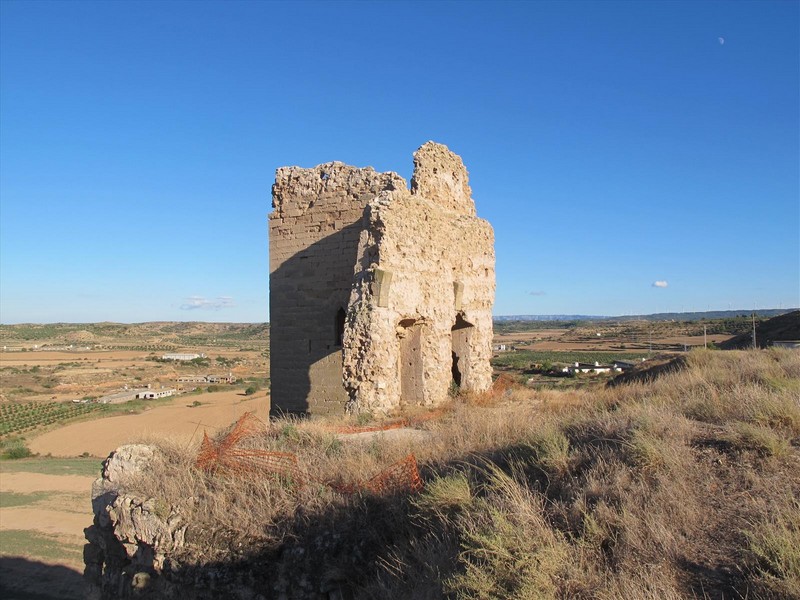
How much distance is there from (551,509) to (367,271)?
269 inches

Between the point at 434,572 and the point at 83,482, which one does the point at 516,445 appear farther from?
the point at 83,482

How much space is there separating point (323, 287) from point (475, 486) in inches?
316

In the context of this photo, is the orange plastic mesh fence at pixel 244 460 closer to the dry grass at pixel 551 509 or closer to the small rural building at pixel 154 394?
Answer: the dry grass at pixel 551 509

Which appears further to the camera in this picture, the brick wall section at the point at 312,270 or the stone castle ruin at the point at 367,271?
the brick wall section at the point at 312,270

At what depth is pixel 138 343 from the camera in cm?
11438

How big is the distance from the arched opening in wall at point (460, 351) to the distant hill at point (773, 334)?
1662 centimetres

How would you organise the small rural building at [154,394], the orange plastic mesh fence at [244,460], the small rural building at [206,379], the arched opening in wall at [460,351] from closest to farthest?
the orange plastic mesh fence at [244,460] → the arched opening in wall at [460,351] → the small rural building at [154,394] → the small rural building at [206,379]

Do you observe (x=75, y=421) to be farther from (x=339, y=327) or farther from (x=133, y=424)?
(x=339, y=327)

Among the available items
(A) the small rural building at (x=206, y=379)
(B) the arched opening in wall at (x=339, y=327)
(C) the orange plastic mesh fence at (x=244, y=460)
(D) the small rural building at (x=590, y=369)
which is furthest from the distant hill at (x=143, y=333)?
(C) the orange plastic mesh fence at (x=244, y=460)

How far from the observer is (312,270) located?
12.3 metres

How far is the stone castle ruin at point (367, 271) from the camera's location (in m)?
10.9

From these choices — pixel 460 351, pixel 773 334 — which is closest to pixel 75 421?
pixel 460 351

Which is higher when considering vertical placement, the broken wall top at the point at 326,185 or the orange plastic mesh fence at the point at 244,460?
the broken wall top at the point at 326,185

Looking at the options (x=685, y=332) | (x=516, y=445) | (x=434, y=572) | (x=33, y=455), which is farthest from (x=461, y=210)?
(x=685, y=332)
